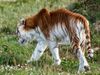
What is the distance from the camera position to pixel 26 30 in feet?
42.2

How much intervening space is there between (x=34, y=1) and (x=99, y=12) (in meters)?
5.83

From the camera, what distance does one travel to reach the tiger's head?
12670 mm

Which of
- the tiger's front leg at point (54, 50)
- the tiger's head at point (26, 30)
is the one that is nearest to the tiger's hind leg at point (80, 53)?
the tiger's front leg at point (54, 50)

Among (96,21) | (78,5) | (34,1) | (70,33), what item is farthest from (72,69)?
(34,1)

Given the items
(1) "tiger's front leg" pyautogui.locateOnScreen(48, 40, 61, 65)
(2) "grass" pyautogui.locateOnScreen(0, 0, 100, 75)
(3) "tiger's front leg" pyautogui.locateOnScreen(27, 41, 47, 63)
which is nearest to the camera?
(2) "grass" pyautogui.locateOnScreen(0, 0, 100, 75)

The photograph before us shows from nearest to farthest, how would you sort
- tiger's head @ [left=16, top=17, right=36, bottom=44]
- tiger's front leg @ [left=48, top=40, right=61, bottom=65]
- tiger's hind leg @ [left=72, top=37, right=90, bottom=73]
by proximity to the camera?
1. tiger's hind leg @ [left=72, top=37, right=90, bottom=73]
2. tiger's front leg @ [left=48, top=40, right=61, bottom=65]
3. tiger's head @ [left=16, top=17, right=36, bottom=44]

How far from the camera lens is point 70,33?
1159 cm

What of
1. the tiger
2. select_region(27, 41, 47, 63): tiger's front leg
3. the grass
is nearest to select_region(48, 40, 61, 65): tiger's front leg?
the tiger

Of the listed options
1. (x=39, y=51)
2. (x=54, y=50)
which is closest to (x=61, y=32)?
(x=54, y=50)

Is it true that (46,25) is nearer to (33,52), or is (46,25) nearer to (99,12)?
(33,52)

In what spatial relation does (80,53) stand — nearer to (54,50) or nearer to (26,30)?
(54,50)

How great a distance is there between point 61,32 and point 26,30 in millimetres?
1458

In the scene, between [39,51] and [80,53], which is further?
[39,51]

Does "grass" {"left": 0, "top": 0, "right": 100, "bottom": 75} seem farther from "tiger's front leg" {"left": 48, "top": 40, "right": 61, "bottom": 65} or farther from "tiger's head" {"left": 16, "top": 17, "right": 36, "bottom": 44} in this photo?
"tiger's head" {"left": 16, "top": 17, "right": 36, "bottom": 44}
